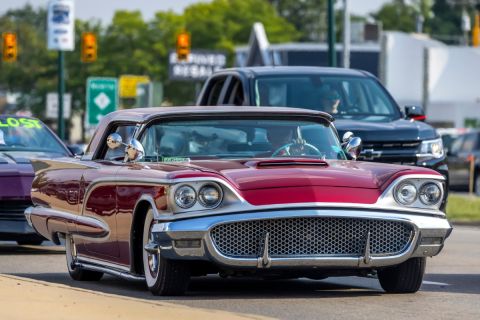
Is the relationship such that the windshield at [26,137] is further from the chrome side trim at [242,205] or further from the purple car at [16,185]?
the chrome side trim at [242,205]

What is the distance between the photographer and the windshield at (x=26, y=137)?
1706 cm

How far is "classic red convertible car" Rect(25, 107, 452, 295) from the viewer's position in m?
10.0

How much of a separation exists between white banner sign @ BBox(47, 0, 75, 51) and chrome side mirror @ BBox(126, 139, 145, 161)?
25.8m

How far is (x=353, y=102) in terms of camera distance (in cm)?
1842

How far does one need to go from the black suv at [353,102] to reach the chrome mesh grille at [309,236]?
6.83 metres

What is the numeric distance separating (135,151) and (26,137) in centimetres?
635

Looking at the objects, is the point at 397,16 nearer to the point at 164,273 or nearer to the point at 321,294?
the point at 321,294

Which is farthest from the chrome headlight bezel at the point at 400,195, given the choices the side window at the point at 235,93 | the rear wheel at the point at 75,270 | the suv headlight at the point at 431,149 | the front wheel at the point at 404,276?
the side window at the point at 235,93

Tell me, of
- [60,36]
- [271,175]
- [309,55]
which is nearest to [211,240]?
[271,175]

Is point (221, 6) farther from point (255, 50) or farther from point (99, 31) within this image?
Answer: point (255, 50)

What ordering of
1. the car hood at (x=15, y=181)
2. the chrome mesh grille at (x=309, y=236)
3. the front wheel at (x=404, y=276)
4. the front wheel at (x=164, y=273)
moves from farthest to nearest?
the car hood at (x=15, y=181)
the front wheel at (x=404, y=276)
the front wheel at (x=164, y=273)
the chrome mesh grille at (x=309, y=236)

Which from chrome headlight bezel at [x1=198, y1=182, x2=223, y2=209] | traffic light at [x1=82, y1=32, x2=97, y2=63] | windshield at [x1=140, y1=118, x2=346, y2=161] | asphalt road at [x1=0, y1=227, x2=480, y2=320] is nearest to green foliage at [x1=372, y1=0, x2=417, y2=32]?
traffic light at [x1=82, y1=32, x2=97, y2=63]

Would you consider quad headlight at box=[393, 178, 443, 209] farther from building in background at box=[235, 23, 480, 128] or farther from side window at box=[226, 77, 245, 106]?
A: building in background at box=[235, 23, 480, 128]

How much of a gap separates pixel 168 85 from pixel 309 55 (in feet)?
101
